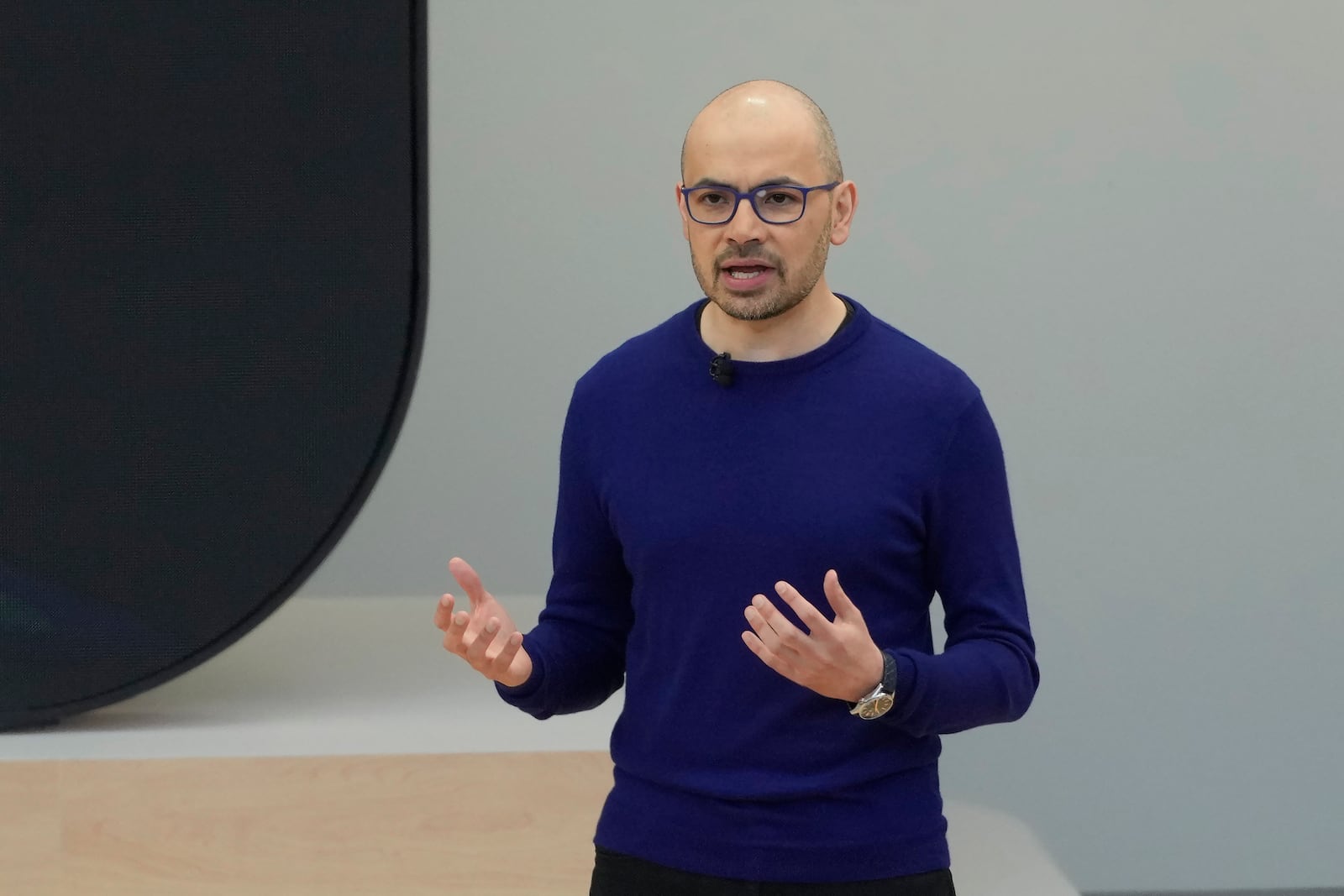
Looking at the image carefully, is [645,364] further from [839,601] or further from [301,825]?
[301,825]

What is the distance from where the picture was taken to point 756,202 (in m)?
1.03

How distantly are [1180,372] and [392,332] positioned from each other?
1270mm

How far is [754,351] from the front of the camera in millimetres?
1075

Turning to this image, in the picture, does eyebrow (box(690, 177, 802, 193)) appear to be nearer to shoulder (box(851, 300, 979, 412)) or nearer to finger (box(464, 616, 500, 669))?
shoulder (box(851, 300, 979, 412))

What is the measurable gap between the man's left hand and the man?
0.04 m

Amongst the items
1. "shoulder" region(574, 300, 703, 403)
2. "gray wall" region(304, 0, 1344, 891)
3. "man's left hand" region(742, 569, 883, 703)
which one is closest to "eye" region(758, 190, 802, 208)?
"shoulder" region(574, 300, 703, 403)

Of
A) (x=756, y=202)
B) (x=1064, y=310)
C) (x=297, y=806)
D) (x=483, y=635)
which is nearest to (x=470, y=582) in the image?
(x=483, y=635)

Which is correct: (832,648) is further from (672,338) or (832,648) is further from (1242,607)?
(1242,607)

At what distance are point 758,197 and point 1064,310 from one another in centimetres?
161

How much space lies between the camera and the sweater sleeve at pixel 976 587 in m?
1.01

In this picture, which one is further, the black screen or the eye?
the black screen

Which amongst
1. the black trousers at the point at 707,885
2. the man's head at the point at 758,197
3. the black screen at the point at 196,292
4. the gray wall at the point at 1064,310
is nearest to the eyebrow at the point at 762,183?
the man's head at the point at 758,197

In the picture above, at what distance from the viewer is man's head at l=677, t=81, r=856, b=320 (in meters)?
1.03

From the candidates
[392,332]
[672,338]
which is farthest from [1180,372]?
[672,338]
